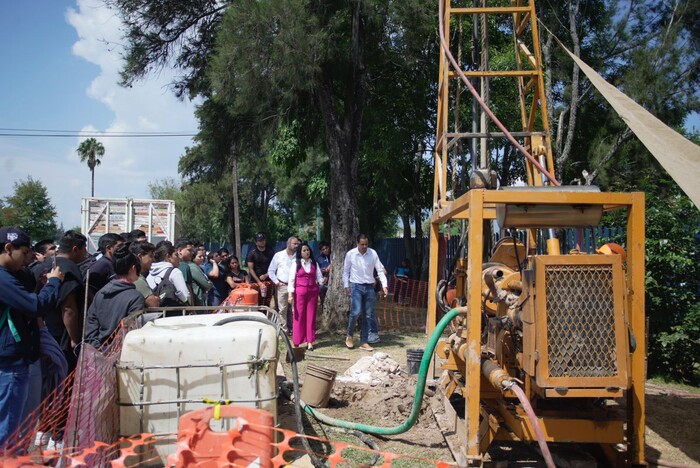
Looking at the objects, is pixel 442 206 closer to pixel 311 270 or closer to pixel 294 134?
pixel 311 270

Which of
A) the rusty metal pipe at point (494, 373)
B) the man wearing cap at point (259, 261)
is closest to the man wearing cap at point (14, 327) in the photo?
the rusty metal pipe at point (494, 373)

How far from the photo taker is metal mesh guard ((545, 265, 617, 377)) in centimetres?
329

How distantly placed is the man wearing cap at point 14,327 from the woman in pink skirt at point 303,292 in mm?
5428

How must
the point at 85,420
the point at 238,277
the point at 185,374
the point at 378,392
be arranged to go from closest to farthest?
1. the point at 85,420
2. the point at 185,374
3. the point at 378,392
4. the point at 238,277

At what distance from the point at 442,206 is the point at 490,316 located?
1.16m

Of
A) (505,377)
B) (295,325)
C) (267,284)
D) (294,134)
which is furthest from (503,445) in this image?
(294,134)

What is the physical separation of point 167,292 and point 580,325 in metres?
4.36

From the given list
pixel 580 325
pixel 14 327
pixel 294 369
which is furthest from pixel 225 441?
pixel 580 325

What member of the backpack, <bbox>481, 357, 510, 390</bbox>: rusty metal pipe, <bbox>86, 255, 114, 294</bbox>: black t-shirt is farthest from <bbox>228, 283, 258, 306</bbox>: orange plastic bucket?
<bbox>481, 357, 510, 390</bbox>: rusty metal pipe

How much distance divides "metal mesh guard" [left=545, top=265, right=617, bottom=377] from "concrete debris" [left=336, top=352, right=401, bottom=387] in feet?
12.7

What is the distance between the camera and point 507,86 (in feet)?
46.0

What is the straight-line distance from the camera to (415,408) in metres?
4.54

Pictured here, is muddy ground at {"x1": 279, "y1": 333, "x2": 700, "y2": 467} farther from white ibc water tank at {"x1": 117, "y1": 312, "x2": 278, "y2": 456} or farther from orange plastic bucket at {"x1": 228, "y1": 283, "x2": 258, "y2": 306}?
orange plastic bucket at {"x1": 228, "y1": 283, "x2": 258, "y2": 306}

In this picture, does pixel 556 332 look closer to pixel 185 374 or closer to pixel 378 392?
pixel 185 374
